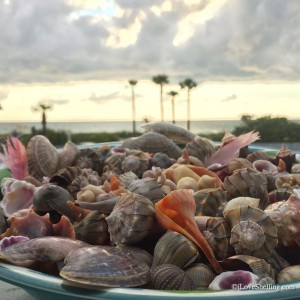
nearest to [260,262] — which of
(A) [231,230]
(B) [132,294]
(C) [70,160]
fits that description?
(A) [231,230]

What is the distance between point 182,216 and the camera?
0.64 metres

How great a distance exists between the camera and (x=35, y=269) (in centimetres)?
62

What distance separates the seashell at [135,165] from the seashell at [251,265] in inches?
16.5

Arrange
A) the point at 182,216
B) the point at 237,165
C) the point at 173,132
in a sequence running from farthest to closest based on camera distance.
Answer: the point at 173,132 < the point at 237,165 < the point at 182,216

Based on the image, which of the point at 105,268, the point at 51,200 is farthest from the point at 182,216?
the point at 51,200

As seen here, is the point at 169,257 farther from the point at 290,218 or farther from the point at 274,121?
the point at 274,121

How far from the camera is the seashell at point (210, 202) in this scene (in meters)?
0.71

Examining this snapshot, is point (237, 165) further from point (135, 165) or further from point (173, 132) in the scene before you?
point (173, 132)

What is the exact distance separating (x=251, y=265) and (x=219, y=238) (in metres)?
0.06

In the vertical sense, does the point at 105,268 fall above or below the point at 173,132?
below

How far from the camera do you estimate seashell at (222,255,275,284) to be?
56 centimetres

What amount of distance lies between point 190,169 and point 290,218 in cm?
30

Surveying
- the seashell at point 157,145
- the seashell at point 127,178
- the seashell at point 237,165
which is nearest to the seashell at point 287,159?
the seashell at point 237,165

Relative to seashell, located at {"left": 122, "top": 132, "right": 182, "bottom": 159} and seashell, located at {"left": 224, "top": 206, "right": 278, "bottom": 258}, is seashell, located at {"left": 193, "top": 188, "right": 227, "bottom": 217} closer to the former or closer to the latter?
seashell, located at {"left": 224, "top": 206, "right": 278, "bottom": 258}
